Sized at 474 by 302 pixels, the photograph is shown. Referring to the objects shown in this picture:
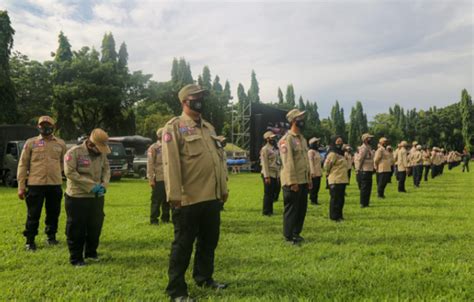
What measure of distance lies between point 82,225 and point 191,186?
83.3 inches

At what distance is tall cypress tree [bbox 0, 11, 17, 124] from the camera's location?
83.3ft

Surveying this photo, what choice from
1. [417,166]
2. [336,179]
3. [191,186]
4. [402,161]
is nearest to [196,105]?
[191,186]

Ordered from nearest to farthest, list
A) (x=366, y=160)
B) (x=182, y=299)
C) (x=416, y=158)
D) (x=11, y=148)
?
(x=182, y=299), (x=366, y=160), (x=11, y=148), (x=416, y=158)

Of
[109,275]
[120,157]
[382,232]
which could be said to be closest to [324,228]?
[382,232]

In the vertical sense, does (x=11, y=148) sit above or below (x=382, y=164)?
above

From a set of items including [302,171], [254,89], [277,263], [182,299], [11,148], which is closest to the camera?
[182,299]

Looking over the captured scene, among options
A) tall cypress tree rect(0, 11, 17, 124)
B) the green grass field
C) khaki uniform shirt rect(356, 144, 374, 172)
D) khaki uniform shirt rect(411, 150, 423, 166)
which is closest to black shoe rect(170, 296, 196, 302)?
the green grass field

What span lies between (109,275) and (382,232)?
4.74 m

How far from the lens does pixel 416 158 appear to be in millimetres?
17719

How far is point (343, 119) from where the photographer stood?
315 feet

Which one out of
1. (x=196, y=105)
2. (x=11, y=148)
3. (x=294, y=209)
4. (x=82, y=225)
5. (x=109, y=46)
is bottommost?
(x=82, y=225)

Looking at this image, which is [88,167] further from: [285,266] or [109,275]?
[285,266]

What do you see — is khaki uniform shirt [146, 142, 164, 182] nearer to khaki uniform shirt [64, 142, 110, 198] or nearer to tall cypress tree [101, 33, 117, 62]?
khaki uniform shirt [64, 142, 110, 198]

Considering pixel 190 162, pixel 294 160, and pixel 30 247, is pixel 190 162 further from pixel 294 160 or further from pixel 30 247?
pixel 30 247
